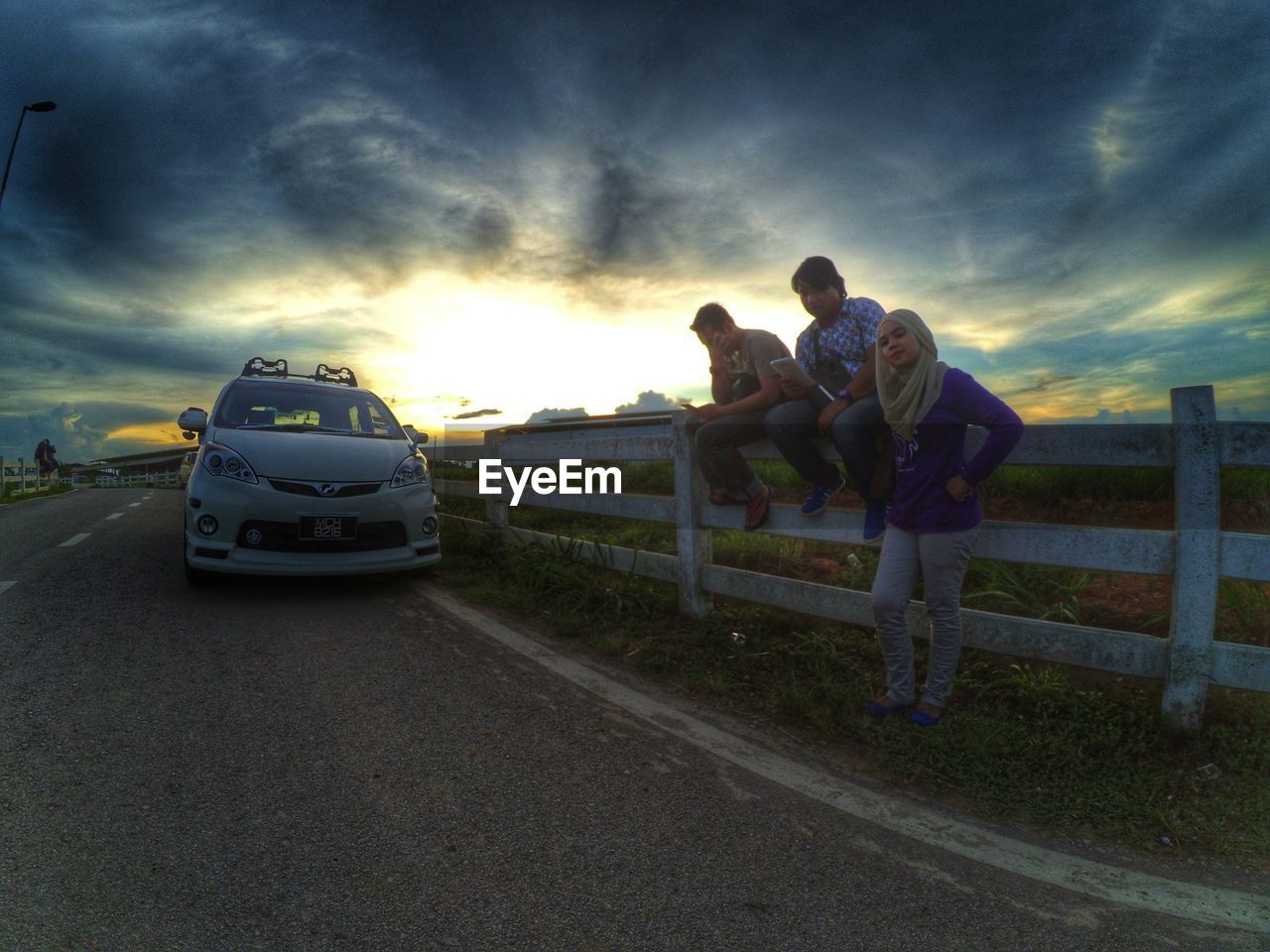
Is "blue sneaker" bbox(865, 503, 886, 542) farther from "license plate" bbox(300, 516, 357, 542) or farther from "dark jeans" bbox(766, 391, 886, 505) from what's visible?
"license plate" bbox(300, 516, 357, 542)

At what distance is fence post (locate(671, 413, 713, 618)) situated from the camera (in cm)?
484

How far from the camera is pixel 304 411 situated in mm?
6945

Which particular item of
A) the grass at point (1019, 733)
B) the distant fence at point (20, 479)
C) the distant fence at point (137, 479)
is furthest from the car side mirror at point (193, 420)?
the distant fence at point (137, 479)

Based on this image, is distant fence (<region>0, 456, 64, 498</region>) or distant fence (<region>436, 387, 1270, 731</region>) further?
distant fence (<region>0, 456, 64, 498</region>)

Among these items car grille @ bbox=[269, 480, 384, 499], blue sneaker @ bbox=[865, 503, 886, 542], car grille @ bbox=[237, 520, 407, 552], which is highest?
car grille @ bbox=[269, 480, 384, 499]

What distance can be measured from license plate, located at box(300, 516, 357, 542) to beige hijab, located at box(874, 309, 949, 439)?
13.6 feet

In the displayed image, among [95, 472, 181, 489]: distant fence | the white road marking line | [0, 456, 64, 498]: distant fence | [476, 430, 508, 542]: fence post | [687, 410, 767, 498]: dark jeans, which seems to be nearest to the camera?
the white road marking line

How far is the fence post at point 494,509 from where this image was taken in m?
7.35

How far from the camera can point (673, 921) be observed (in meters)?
1.93

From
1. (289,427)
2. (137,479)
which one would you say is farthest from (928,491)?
(137,479)

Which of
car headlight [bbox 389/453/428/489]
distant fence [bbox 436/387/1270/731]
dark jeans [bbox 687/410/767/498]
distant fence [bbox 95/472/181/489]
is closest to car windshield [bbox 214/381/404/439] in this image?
car headlight [bbox 389/453/428/489]

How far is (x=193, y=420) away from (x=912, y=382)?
596 centimetres

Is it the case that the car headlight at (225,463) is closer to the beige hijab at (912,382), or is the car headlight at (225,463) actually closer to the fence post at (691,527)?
the fence post at (691,527)

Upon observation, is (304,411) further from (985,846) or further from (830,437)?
(985,846)
